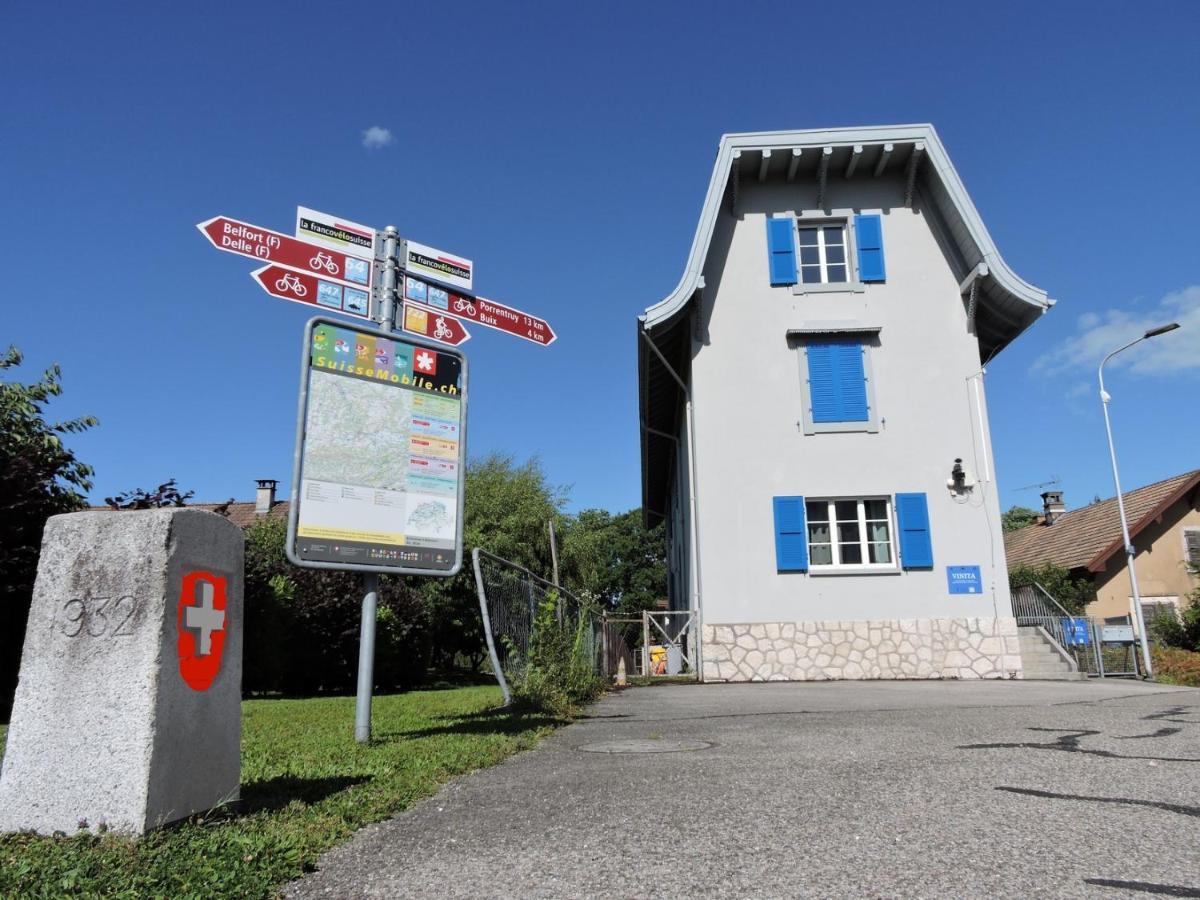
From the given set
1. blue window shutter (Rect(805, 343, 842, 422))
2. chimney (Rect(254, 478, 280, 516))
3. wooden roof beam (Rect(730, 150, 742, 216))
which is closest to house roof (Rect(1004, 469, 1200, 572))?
blue window shutter (Rect(805, 343, 842, 422))

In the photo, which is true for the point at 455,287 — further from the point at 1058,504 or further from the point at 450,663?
the point at 1058,504

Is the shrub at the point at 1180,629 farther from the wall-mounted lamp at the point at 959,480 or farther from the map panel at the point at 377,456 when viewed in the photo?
the map panel at the point at 377,456

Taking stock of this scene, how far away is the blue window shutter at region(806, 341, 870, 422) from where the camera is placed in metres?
15.4

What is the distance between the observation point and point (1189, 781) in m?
3.79

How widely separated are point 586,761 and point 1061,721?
13.0 ft

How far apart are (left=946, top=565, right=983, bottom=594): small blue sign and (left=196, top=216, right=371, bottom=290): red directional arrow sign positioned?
39.0 feet

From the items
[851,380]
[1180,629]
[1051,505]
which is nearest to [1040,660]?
[851,380]

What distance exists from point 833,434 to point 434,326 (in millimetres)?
10156

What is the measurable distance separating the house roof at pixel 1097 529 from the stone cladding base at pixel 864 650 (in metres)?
12.0

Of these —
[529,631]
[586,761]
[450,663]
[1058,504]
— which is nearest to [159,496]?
[529,631]

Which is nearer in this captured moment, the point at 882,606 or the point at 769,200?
the point at 882,606

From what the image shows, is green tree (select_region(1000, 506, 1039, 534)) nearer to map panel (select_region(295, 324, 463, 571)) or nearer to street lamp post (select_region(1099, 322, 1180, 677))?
street lamp post (select_region(1099, 322, 1180, 677))

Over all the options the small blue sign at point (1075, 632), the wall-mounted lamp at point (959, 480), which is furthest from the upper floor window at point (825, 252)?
the small blue sign at point (1075, 632)

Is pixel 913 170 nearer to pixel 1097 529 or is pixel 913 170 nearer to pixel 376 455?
pixel 376 455
